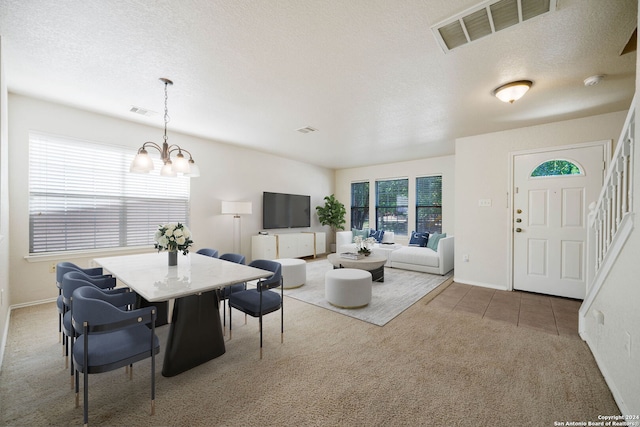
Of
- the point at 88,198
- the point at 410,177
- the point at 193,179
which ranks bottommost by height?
the point at 88,198

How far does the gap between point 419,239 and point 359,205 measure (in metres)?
2.27

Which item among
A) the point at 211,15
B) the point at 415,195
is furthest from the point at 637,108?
the point at 415,195

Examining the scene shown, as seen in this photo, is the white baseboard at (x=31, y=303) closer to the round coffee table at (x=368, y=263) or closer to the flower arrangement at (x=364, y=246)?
the round coffee table at (x=368, y=263)

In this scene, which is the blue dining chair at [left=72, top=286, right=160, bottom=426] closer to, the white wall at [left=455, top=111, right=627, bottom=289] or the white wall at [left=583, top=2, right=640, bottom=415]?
the white wall at [left=583, top=2, right=640, bottom=415]

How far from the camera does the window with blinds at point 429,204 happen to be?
6473 mm

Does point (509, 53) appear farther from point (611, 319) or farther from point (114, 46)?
point (114, 46)

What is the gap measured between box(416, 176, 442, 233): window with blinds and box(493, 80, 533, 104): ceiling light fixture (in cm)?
371

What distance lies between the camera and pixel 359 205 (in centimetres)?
788

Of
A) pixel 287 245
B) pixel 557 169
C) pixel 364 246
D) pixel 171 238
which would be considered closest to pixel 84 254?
Answer: pixel 171 238

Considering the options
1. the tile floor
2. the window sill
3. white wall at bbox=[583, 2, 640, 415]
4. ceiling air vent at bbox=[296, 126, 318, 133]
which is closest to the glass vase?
the window sill

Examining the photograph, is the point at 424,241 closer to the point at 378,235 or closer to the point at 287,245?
the point at 378,235

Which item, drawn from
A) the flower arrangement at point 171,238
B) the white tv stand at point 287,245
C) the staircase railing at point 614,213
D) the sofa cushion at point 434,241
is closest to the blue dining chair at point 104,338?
the flower arrangement at point 171,238

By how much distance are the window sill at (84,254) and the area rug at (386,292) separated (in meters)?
2.48

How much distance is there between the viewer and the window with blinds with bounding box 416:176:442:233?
6473 millimetres
